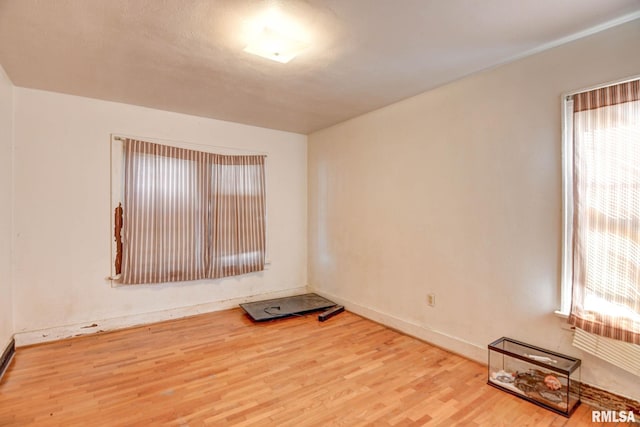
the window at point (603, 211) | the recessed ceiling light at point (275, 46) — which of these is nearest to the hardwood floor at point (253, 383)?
the window at point (603, 211)

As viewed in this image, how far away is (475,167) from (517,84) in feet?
2.32

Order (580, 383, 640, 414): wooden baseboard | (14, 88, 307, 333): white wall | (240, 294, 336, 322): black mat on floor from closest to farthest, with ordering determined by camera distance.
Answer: (580, 383, 640, 414): wooden baseboard
(14, 88, 307, 333): white wall
(240, 294, 336, 322): black mat on floor

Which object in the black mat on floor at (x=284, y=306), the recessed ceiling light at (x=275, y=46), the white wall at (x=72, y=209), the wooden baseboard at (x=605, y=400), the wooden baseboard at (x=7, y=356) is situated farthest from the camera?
the black mat on floor at (x=284, y=306)

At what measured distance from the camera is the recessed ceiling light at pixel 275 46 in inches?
81.2

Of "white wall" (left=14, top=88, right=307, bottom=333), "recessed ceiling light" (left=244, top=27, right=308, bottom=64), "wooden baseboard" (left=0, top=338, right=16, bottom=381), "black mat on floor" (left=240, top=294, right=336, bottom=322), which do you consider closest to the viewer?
"recessed ceiling light" (left=244, top=27, right=308, bottom=64)

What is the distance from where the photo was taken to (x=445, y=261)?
3.01 metres

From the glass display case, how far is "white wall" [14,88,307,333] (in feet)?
Answer: 10.8

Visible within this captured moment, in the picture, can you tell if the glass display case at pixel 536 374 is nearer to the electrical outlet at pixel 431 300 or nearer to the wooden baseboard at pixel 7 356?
the electrical outlet at pixel 431 300

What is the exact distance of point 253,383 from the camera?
94.0 inches

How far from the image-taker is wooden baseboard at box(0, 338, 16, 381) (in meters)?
2.53

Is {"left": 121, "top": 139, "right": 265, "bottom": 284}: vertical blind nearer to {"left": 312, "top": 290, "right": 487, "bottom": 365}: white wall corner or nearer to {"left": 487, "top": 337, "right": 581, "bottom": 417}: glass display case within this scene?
{"left": 312, "top": 290, "right": 487, "bottom": 365}: white wall corner

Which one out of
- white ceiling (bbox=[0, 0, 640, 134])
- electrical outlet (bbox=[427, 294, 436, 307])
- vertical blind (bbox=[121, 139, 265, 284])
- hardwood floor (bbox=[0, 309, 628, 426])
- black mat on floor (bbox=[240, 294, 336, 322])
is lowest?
hardwood floor (bbox=[0, 309, 628, 426])

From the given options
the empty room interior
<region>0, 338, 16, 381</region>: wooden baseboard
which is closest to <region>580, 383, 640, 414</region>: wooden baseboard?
the empty room interior

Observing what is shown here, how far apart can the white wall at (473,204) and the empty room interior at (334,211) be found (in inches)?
0.7
